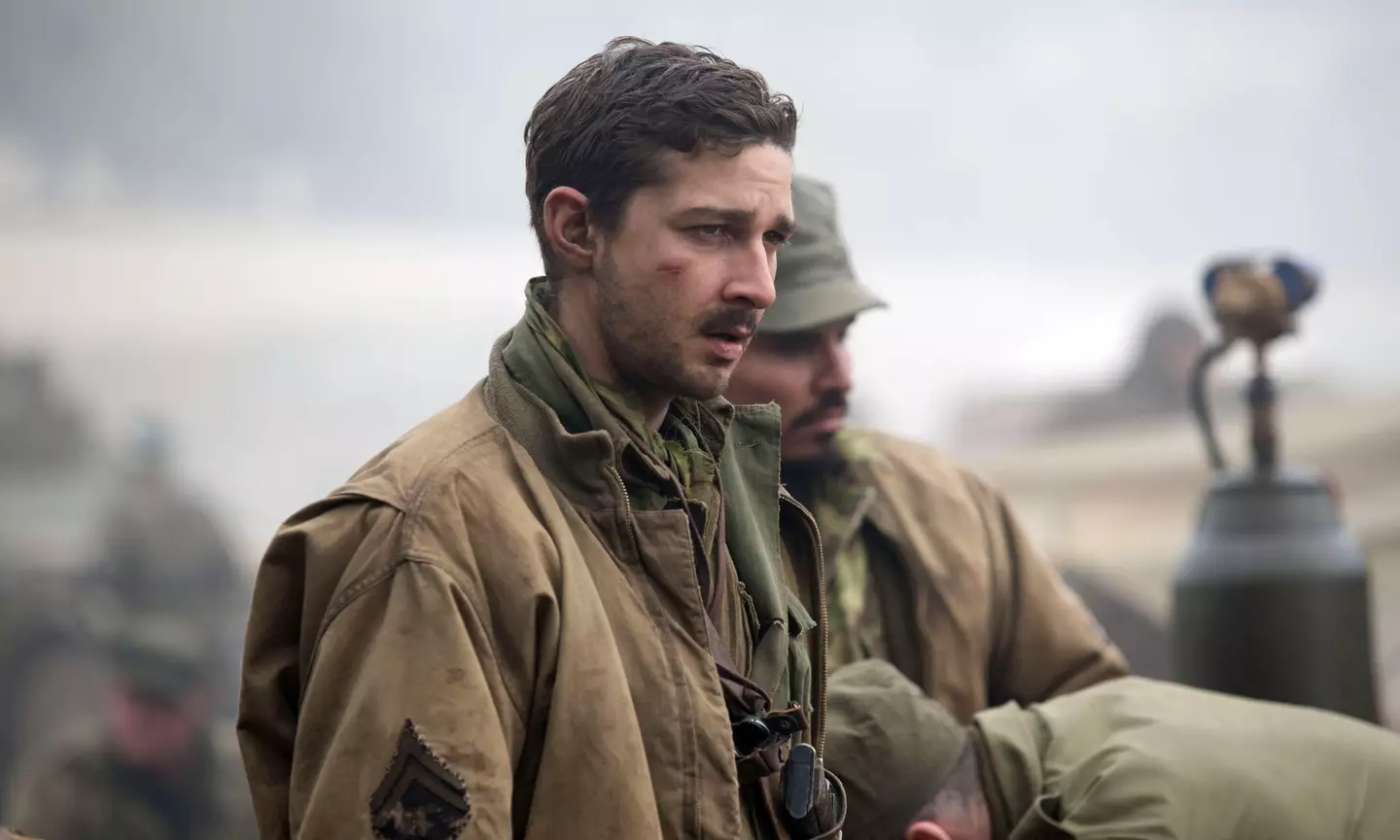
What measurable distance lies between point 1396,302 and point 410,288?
230 inches

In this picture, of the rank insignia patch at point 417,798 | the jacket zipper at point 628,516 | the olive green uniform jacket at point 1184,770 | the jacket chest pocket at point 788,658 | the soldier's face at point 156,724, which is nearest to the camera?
the rank insignia patch at point 417,798

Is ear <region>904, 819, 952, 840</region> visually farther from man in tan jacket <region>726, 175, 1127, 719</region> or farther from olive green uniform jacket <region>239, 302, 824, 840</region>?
olive green uniform jacket <region>239, 302, 824, 840</region>

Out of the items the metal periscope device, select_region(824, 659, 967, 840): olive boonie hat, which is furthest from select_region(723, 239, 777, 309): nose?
the metal periscope device

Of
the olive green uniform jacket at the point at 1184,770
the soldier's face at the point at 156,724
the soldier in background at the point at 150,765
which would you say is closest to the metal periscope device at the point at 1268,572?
the olive green uniform jacket at the point at 1184,770

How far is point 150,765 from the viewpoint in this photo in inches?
292

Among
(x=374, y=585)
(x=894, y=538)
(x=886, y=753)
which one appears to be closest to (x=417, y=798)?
(x=374, y=585)

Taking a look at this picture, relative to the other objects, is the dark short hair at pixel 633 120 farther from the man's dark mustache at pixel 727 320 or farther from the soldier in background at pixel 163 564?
the soldier in background at pixel 163 564

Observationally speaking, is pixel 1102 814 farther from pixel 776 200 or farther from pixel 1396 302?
pixel 1396 302

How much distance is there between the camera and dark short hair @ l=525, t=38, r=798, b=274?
1840 millimetres

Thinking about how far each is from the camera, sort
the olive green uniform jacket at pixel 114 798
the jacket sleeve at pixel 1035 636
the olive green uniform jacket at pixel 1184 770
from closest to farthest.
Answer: the olive green uniform jacket at pixel 1184 770
the jacket sleeve at pixel 1035 636
the olive green uniform jacket at pixel 114 798

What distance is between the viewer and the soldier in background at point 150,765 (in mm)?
6668

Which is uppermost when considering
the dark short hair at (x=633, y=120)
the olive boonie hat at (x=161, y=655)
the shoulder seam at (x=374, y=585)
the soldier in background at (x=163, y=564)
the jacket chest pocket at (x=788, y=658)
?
the dark short hair at (x=633, y=120)

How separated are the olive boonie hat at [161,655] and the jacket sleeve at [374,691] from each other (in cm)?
659

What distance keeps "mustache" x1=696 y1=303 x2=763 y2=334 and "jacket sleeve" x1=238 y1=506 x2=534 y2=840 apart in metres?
0.37
